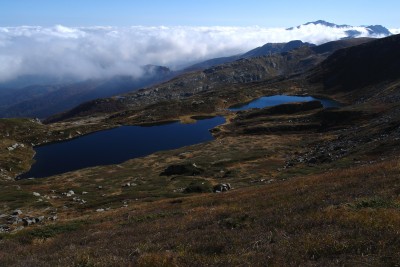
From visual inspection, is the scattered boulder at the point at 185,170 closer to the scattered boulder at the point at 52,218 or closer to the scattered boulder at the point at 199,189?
the scattered boulder at the point at 199,189

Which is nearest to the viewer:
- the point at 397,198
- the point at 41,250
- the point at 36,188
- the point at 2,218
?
the point at 397,198

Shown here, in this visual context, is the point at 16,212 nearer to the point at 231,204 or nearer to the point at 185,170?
the point at 185,170

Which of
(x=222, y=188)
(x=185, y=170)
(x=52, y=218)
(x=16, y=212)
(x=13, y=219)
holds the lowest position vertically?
(x=185, y=170)

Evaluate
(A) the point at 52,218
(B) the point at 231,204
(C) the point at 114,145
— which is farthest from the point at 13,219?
(C) the point at 114,145

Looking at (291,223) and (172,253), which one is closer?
(172,253)

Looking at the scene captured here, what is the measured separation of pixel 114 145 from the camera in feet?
478

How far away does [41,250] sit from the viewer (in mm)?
21578

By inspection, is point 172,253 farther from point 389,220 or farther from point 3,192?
point 3,192

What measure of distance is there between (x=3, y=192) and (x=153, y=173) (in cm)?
3197

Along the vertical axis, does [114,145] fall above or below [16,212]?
below

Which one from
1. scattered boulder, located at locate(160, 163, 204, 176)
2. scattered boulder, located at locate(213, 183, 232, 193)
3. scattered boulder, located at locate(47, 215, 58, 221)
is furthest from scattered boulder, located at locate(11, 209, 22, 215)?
scattered boulder, located at locate(160, 163, 204, 176)

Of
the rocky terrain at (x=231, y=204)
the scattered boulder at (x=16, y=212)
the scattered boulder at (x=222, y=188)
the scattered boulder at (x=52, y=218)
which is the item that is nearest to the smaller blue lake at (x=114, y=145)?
the rocky terrain at (x=231, y=204)

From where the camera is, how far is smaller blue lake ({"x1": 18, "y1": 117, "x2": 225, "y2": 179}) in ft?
407

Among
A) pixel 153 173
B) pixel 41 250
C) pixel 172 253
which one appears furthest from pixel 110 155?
pixel 172 253
